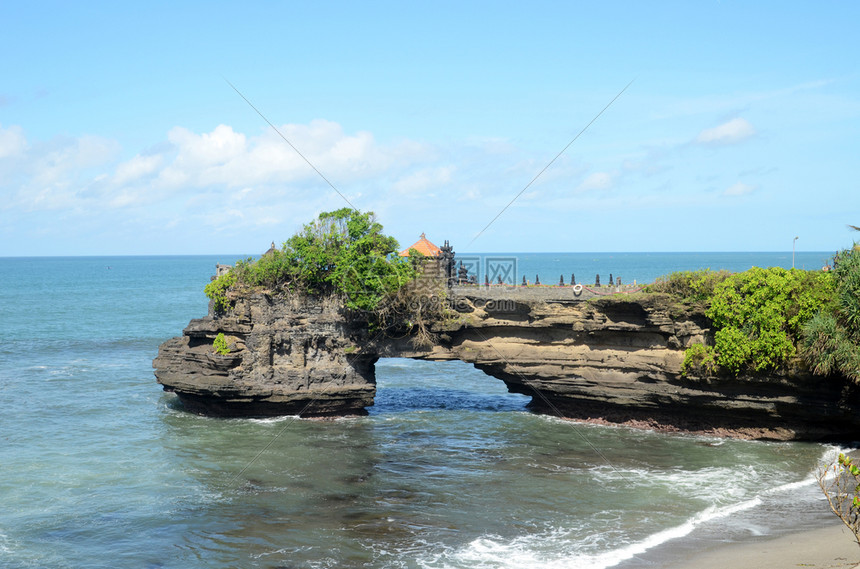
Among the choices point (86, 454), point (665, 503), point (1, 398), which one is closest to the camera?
point (665, 503)

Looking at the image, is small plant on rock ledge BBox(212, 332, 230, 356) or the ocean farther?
small plant on rock ledge BBox(212, 332, 230, 356)

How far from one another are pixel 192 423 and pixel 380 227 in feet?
37.3

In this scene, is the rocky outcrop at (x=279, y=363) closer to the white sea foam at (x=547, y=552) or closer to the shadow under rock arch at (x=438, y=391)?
the shadow under rock arch at (x=438, y=391)

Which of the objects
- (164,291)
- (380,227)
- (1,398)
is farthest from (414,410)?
(164,291)

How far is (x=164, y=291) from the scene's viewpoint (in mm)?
110750

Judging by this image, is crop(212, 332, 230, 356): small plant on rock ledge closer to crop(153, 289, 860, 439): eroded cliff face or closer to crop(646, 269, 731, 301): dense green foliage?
crop(153, 289, 860, 439): eroded cliff face

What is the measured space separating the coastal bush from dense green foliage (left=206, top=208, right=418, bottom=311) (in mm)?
12043

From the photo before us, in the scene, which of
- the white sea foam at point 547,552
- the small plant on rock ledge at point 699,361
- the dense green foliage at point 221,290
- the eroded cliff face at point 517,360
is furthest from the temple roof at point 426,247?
the white sea foam at point 547,552

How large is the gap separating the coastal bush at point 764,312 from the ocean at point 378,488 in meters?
3.42

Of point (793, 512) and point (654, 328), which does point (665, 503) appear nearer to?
point (793, 512)

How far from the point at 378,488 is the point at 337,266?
10.2m

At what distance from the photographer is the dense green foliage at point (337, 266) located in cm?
2834

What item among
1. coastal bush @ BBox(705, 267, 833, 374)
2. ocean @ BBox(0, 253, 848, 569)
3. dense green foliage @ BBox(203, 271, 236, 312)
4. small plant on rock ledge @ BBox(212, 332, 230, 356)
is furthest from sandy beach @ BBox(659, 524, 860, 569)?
dense green foliage @ BBox(203, 271, 236, 312)

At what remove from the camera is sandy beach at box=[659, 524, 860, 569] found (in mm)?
15453
